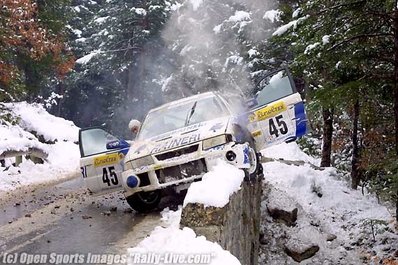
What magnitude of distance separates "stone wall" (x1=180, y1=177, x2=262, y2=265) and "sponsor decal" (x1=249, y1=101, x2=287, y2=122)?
1138 millimetres

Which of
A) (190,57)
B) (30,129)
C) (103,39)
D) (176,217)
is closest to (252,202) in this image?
(176,217)

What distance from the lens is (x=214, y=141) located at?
7512 millimetres

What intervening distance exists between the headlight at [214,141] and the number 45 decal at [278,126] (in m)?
1.37

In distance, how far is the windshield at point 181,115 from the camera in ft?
28.5

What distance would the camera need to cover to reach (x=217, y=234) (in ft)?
16.2

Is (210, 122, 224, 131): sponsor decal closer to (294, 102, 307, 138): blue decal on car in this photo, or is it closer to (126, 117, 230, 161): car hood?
(126, 117, 230, 161): car hood

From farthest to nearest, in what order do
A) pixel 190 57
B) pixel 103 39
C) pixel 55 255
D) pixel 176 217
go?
pixel 103 39
pixel 190 57
pixel 176 217
pixel 55 255

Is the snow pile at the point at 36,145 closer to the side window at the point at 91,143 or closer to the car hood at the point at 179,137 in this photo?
the side window at the point at 91,143

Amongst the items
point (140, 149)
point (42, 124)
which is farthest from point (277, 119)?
point (42, 124)

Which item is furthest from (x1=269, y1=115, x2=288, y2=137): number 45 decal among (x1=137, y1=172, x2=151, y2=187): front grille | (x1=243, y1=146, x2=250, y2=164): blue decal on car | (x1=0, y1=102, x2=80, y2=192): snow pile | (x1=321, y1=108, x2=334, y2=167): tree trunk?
(x1=0, y1=102, x2=80, y2=192): snow pile

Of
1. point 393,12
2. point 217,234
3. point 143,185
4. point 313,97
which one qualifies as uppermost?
point 393,12

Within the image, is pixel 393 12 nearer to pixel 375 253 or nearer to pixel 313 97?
pixel 313 97

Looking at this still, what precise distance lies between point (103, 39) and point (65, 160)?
1825 centimetres

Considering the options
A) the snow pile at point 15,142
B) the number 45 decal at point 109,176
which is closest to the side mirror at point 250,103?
the number 45 decal at point 109,176
